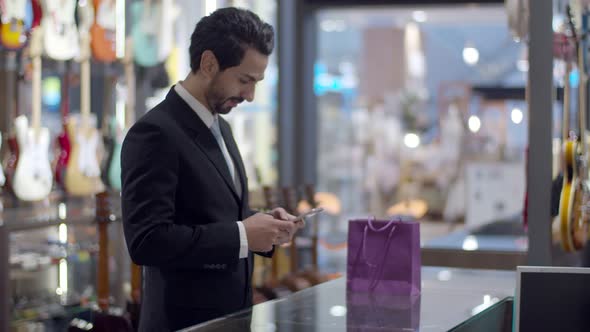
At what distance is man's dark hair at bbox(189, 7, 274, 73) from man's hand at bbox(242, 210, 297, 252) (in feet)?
1.45

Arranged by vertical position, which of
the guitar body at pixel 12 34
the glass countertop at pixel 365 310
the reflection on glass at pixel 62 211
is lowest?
the glass countertop at pixel 365 310

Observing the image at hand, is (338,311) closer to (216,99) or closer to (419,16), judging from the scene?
(216,99)

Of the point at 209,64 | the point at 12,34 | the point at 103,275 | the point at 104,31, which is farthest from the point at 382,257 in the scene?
the point at 104,31

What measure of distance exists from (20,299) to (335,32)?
4.13m

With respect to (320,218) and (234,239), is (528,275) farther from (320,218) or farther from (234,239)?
(320,218)

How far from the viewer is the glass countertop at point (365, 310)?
272 cm

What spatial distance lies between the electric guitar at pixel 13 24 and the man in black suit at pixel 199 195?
3.22 meters

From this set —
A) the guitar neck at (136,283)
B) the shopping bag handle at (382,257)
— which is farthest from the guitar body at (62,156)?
the shopping bag handle at (382,257)

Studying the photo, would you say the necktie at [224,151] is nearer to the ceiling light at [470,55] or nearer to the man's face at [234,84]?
the man's face at [234,84]

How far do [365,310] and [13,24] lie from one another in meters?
3.72

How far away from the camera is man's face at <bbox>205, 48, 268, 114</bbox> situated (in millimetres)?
3059

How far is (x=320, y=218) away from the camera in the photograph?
8.52 metres

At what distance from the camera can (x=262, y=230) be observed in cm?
297

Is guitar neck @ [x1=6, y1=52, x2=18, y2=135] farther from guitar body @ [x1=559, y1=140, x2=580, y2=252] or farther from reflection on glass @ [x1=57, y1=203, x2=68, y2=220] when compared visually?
guitar body @ [x1=559, y1=140, x2=580, y2=252]
